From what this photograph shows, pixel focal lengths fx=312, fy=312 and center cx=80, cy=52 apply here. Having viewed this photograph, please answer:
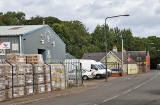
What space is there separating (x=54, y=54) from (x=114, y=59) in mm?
40809

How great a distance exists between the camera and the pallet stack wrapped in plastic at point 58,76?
855 inches

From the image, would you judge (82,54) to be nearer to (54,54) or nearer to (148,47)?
(148,47)

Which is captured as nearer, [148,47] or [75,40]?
[75,40]

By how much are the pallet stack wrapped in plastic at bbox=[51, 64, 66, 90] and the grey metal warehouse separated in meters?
6.23

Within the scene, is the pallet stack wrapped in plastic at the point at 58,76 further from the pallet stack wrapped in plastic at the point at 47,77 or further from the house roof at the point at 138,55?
the house roof at the point at 138,55

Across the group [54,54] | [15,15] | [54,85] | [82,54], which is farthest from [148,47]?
[54,85]

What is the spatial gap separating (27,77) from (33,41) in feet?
42.5

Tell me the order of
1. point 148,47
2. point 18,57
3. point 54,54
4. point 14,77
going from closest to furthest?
point 14,77 → point 18,57 → point 54,54 → point 148,47

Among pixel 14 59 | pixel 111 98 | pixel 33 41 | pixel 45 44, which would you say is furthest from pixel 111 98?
pixel 45 44

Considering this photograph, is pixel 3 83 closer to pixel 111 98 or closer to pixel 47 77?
pixel 47 77

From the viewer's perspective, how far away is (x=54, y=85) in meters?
21.7

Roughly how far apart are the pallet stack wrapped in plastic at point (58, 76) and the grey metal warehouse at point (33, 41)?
6231 mm

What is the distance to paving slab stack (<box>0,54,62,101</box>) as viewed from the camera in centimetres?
1653

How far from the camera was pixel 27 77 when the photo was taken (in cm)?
1859
